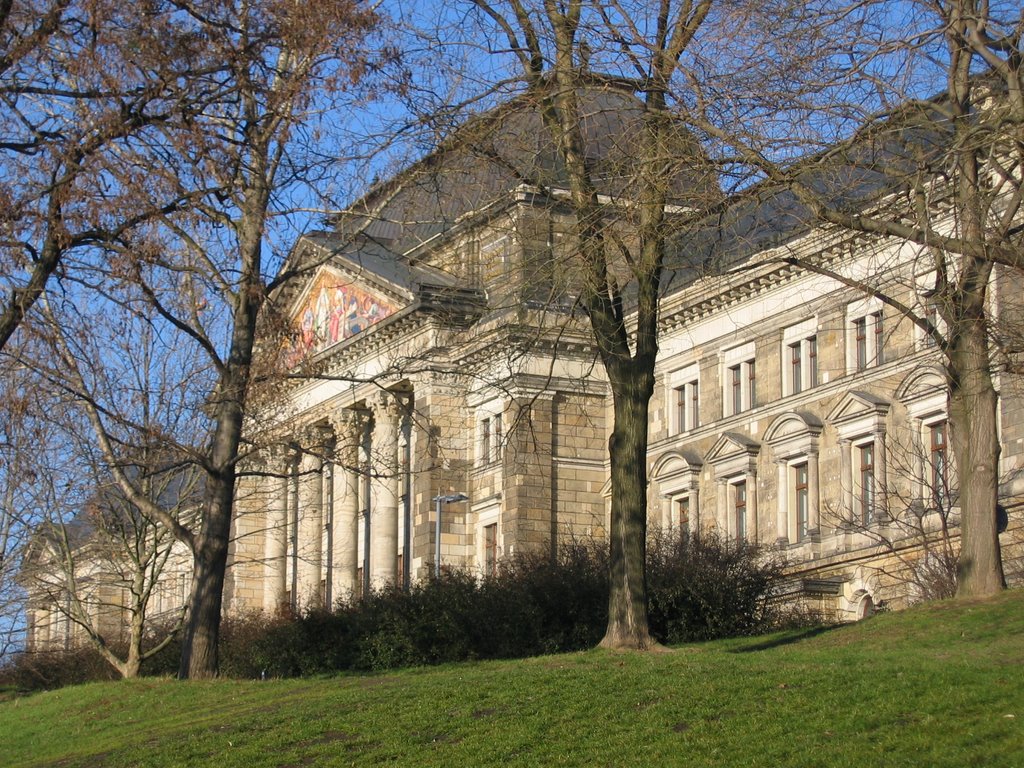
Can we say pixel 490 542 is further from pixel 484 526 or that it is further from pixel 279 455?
pixel 279 455

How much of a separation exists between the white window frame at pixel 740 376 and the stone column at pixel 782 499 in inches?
96.9

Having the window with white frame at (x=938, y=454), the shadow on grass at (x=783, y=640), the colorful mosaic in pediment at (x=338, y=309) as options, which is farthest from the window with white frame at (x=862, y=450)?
the colorful mosaic in pediment at (x=338, y=309)

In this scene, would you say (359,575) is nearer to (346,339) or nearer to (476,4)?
(346,339)

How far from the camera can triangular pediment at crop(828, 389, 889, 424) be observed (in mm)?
46594

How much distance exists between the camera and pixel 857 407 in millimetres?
47281

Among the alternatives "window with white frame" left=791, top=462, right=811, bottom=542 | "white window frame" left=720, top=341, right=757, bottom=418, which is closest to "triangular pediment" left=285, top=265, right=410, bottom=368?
"white window frame" left=720, top=341, right=757, bottom=418

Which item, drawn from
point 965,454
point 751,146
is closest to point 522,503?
point 965,454

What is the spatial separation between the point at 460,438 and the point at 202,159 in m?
41.1

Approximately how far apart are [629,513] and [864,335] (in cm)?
2412

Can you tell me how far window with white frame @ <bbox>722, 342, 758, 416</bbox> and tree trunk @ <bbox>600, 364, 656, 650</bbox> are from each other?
27.4 meters

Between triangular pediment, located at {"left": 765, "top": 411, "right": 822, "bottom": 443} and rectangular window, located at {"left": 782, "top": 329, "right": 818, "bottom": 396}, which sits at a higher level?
rectangular window, located at {"left": 782, "top": 329, "right": 818, "bottom": 396}

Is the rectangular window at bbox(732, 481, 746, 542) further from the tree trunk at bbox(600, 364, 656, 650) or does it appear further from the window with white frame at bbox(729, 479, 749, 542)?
the tree trunk at bbox(600, 364, 656, 650)

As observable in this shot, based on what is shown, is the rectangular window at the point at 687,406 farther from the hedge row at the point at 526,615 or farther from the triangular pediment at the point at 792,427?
the hedge row at the point at 526,615

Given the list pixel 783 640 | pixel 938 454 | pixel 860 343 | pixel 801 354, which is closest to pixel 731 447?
pixel 801 354
